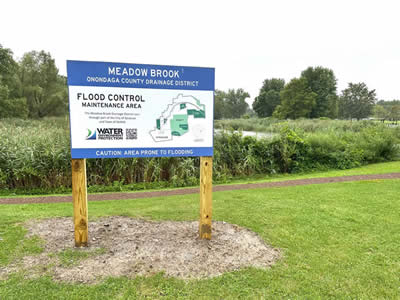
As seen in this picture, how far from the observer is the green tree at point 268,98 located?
7356 cm

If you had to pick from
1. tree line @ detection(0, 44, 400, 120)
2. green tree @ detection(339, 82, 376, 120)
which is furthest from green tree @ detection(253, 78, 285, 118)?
green tree @ detection(339, 82, 376, 120)

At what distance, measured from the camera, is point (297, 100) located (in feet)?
177

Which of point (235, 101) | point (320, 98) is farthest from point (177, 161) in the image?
point (235, 101)

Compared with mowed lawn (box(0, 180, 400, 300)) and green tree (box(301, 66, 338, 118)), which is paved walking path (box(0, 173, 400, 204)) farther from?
green tree (box(301, 66, 338, 118))

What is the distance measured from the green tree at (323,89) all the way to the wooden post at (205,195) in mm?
57338

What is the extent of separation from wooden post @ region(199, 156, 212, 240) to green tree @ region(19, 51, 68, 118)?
38832 mm

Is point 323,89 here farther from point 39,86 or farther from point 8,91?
point 8,91

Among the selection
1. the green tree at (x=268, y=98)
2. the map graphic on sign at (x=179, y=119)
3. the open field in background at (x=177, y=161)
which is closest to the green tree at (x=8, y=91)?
the open field in background at (x=177, y=161)

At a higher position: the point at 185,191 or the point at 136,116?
the point at 136,116

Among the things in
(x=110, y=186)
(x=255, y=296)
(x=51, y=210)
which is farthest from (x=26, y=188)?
(x=255, y=296)

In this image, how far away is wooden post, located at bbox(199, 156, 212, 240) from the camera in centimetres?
381

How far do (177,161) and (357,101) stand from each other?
68.0 metres

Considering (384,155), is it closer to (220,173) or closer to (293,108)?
(220,173)

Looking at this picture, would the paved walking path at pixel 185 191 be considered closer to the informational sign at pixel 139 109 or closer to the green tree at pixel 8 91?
the informational sign at pixel 139 109
